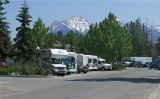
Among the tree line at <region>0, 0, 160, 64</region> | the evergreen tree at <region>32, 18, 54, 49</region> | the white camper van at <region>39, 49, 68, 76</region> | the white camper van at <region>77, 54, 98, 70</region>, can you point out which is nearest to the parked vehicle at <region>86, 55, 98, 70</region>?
the white camper van at <region>77, 54, 98, 70</region>

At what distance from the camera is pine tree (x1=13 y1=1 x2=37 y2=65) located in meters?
39.5

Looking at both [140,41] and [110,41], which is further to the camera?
[140,41]

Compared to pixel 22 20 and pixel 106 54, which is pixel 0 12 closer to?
pixel 22 20

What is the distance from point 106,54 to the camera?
59.4 m

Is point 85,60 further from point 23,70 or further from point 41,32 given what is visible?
point 41,32

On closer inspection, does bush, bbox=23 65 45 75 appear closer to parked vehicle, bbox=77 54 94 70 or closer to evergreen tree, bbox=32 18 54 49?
parked vehicle, bbox=77 54 94 70

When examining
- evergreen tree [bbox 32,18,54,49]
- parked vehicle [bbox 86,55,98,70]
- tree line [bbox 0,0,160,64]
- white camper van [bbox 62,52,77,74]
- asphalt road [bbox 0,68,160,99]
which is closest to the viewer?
asphalt road [bbox 0,68,160,99]

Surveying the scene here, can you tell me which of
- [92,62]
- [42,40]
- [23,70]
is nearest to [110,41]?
[92,62]

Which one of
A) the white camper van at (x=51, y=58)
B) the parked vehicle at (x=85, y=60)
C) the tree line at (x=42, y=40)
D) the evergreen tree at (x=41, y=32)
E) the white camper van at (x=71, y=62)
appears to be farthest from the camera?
the evergreen tree at (x=41, y=32)

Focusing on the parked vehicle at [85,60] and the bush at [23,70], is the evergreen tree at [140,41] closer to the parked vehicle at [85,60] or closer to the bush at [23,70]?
the parked vehicle at [85,60]

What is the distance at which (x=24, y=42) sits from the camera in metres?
40.5

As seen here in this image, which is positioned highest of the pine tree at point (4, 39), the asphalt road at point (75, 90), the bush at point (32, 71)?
the pine tree at point (4, 39)

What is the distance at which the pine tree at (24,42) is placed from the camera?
3950cm

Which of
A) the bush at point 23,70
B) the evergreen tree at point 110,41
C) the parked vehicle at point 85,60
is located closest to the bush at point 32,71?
the bush at point 23,70
